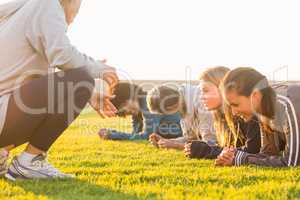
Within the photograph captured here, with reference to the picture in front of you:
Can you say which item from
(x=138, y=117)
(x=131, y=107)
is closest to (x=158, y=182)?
(x=131, y=107)

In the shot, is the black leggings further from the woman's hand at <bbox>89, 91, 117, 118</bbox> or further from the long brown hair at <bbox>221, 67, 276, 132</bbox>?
the long brown hair at <bbox>221, 67, 276, 132</bbox>

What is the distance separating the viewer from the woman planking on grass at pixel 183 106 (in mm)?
7320

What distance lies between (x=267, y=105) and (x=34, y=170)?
2068mm

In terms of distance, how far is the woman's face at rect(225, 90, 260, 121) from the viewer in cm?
497

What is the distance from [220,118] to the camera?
6.12m

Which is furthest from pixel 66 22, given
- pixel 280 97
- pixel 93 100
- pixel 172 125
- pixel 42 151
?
pixel 172 125

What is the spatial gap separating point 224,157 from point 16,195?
219 centimetres

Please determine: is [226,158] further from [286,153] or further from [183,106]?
[183,106]

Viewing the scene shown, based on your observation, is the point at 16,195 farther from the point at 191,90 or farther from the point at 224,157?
the point at 191,90

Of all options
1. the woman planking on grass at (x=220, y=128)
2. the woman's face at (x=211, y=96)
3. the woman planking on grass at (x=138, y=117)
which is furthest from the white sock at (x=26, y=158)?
the woman planking on grass at (x=138, y=117)

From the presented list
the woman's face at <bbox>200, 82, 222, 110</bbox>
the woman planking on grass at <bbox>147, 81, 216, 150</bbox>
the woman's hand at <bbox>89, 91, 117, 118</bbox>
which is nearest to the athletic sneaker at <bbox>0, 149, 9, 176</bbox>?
the woman's hand at <bbox>89, 91, 117, 118</bbox>

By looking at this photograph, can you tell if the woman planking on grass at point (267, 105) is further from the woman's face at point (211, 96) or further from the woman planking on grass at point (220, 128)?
the woman's face at point (211, 96)

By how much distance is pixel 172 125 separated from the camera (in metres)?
9.02

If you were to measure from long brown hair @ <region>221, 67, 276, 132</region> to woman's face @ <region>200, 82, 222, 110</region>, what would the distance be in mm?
1032
